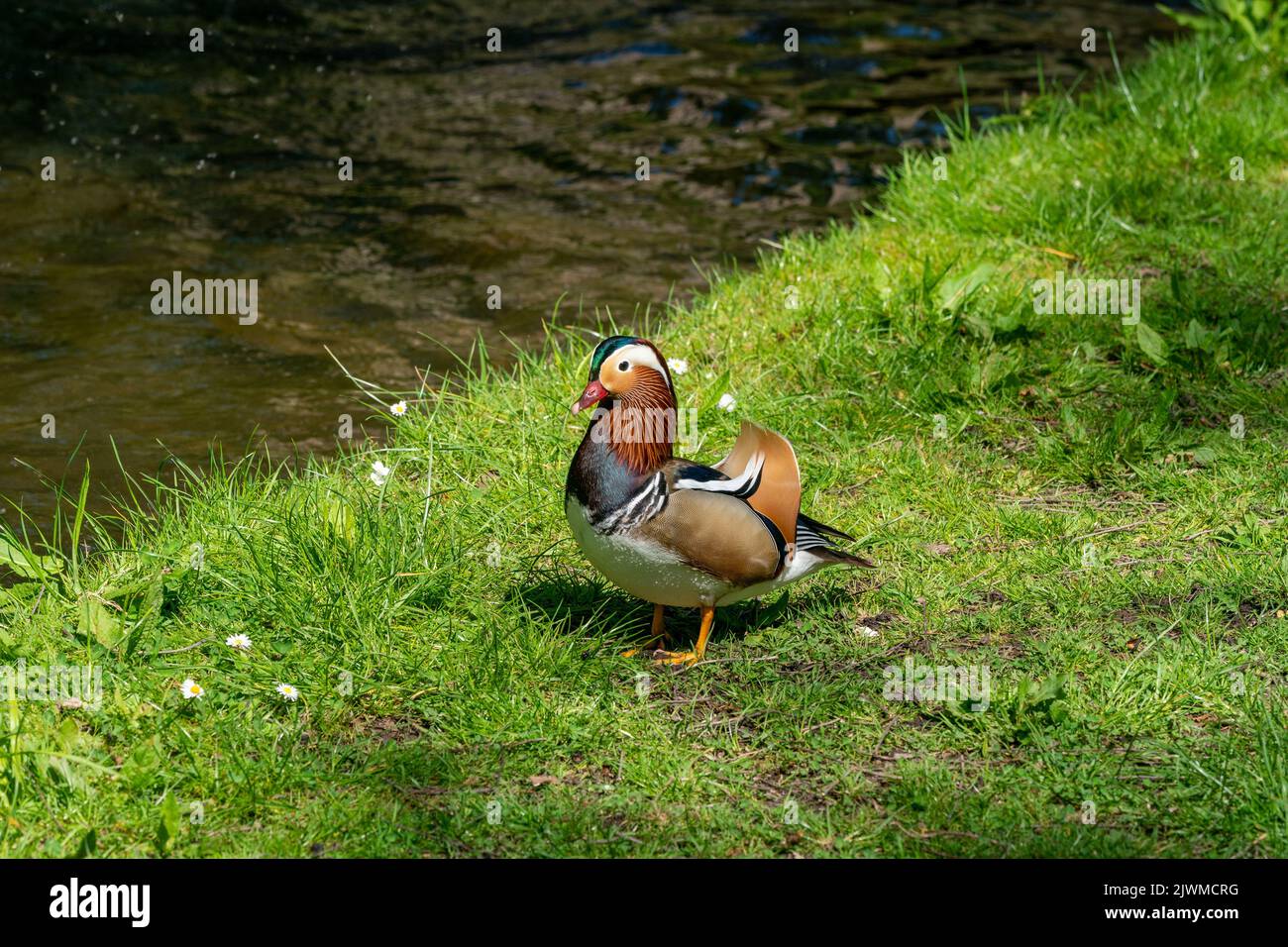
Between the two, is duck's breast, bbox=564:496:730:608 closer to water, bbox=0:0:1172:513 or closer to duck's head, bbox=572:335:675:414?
duck's head, bbox=572:335:675:414

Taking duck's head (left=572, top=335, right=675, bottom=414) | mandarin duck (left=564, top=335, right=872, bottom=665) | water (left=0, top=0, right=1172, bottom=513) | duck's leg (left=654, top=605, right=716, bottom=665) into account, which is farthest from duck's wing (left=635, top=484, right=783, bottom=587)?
water (left=0, top=0, right=1172, bottom=513)

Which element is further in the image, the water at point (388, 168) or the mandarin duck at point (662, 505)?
the water at point (388, 168)

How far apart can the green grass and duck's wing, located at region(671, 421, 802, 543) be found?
1.78 feet

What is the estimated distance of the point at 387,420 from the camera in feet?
20.6

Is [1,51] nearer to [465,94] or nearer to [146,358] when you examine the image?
[465,94]

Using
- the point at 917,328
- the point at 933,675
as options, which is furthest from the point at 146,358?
the point at 933,675

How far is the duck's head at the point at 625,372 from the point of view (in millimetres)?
4086

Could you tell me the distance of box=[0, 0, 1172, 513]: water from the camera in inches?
276

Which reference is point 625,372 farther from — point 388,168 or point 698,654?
point 388,168

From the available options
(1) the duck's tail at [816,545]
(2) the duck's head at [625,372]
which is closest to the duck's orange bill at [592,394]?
(2) the duck's head at [625,372]

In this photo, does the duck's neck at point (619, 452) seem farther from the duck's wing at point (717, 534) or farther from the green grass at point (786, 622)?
the green grass at point (786, 622)

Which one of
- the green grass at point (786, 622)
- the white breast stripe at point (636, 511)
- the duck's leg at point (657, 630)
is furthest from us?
the duck's leg at point (657, 630)

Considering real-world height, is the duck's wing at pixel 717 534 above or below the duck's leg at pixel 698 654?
above

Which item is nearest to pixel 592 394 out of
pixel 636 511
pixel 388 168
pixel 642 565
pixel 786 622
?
pixel 636 511
